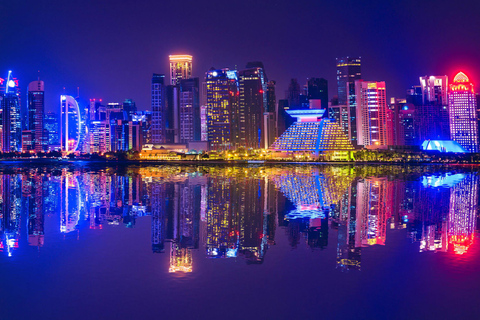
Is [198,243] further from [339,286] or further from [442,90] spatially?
[442,90]

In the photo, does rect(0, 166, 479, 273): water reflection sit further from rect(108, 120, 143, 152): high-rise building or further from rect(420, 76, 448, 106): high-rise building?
rect(420, 76, 448, 106): high-rise building

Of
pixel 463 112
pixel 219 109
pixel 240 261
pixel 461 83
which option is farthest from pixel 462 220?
pixel 461 83

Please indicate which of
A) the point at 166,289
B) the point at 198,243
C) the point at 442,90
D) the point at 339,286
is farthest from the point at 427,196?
the point at 442,90

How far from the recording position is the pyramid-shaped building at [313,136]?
118 meters

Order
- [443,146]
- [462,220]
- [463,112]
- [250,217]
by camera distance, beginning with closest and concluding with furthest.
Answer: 1. [462,220]
2. [250,217]
3. [443,146]
4. [463,112]

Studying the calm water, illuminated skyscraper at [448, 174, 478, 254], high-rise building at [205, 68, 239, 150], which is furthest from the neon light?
the calm water

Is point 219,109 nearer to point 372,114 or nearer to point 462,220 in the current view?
point 372,114

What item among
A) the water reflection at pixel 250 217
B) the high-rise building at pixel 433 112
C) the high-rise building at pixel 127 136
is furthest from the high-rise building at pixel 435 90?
the water reflection at pixel 250 217

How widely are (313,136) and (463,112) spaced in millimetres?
79040

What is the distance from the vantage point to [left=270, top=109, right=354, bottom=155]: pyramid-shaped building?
118 meters

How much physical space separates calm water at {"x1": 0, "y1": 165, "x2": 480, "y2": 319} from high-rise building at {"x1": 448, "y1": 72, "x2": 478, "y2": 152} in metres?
158

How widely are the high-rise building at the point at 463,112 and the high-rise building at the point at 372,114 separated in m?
21.4

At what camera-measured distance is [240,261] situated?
1449 cm

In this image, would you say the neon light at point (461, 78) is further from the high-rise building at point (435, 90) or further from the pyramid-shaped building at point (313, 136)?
the pyramid-shaped building at point (313, 136)
